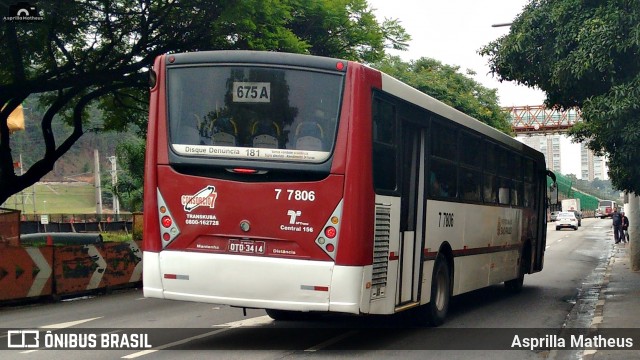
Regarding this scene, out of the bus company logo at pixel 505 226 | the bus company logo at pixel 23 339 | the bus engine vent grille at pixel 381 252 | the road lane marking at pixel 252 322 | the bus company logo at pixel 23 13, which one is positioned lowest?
the bus company logo at pixel 23 339

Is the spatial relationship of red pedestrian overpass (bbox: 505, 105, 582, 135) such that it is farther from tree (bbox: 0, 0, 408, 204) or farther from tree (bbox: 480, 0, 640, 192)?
tree (bbox: 480, 0, 640, 192)

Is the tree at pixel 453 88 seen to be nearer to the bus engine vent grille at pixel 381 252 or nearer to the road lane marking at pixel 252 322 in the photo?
the road lane marking at pixel 252 322

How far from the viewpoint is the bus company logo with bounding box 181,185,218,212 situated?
964 centimetres

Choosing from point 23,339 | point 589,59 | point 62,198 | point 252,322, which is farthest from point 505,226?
point 62,198

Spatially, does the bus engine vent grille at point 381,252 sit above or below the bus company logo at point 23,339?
above

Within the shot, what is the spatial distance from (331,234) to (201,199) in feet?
5.04

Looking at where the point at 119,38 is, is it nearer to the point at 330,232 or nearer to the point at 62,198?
the point at 330,232

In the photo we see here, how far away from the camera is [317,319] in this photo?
13.2 meters

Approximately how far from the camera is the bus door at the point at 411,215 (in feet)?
35.7

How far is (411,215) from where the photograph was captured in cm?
1124

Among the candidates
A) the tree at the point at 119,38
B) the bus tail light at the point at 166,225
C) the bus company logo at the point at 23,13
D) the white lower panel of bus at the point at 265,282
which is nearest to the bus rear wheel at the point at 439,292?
the white lower panel of bus at the point at 265,282

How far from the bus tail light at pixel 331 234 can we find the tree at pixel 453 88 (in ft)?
136

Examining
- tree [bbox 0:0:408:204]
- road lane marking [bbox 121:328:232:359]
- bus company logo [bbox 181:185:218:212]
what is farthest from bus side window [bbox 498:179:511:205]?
bus company logo [bbox 181:185:218:212]

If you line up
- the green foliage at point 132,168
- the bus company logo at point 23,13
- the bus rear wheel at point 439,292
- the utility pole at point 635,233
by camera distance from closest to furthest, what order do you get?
the bus rear wheel at point 439,292 < the bus company logo at point 23,13 < the utility pole at point 635,233 < the green foliage at point 132,168
